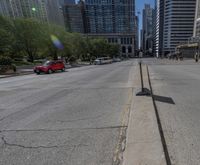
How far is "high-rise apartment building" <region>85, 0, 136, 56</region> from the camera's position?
433 ft

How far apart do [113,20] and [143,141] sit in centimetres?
14665

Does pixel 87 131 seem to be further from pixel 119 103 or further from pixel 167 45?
pixel 167 45

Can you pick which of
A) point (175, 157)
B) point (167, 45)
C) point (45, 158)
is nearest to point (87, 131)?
point (45, 158)

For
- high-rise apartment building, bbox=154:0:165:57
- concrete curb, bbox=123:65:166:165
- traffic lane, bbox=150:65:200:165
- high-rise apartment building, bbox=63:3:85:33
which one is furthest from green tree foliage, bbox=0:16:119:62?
high-rise apartment building, bbox=154:0:165:57

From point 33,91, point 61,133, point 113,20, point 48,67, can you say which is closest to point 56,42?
point 48,67

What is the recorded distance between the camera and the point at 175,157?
7.77ft

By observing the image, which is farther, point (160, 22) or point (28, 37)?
point (160, 22)

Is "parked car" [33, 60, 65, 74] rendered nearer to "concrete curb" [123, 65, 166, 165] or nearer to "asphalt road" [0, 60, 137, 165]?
"asphalt road" [0, 60, 137, 165]

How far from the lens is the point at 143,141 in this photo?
2738 mm

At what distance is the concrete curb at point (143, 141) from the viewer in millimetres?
2254

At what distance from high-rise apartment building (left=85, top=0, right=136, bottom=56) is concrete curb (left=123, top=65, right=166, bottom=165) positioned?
459ft

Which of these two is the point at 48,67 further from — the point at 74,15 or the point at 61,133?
→ the point at 74,15

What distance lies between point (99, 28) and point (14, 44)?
11814 cm

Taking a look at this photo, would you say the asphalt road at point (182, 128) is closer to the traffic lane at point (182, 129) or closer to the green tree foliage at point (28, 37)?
the traffic lane at point (182, 129)
